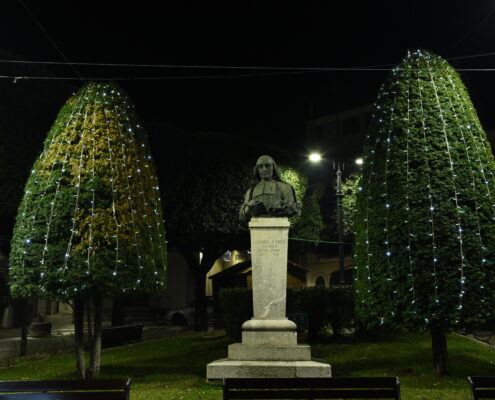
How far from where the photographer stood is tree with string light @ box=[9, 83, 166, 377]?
945cm

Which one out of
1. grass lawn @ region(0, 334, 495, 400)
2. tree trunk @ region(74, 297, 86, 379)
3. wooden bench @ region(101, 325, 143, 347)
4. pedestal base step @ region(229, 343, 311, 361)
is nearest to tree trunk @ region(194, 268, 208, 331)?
wooden bench @ region(101, 325, 143, 347)

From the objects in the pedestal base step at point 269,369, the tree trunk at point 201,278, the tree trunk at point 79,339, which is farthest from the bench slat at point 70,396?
the tree trunk at point 201,278

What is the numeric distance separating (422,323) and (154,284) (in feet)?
18.1

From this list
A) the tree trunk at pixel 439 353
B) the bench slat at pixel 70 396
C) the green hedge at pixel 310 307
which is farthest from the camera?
the green hedge at pixel 310 307

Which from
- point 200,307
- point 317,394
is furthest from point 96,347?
point 200,307

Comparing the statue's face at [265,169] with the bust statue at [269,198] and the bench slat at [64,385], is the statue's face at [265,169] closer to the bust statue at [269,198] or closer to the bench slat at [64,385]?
the bust statue at [269,198]

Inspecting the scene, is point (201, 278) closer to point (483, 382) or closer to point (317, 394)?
point (317, 394)

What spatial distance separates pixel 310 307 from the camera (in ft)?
55.2

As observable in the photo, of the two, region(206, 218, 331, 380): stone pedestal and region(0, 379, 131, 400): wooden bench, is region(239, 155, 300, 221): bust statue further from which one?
region(0, 379, 131, 400): wooden bench

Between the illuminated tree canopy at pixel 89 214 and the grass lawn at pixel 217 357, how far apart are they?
216cm

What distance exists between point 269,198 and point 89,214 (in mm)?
3765

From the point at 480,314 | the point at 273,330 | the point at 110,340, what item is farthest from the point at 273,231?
the point at 110,340

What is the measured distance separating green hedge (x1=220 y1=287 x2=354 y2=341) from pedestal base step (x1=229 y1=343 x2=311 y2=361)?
6942mm

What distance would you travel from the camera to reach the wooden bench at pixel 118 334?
16.7 metres
